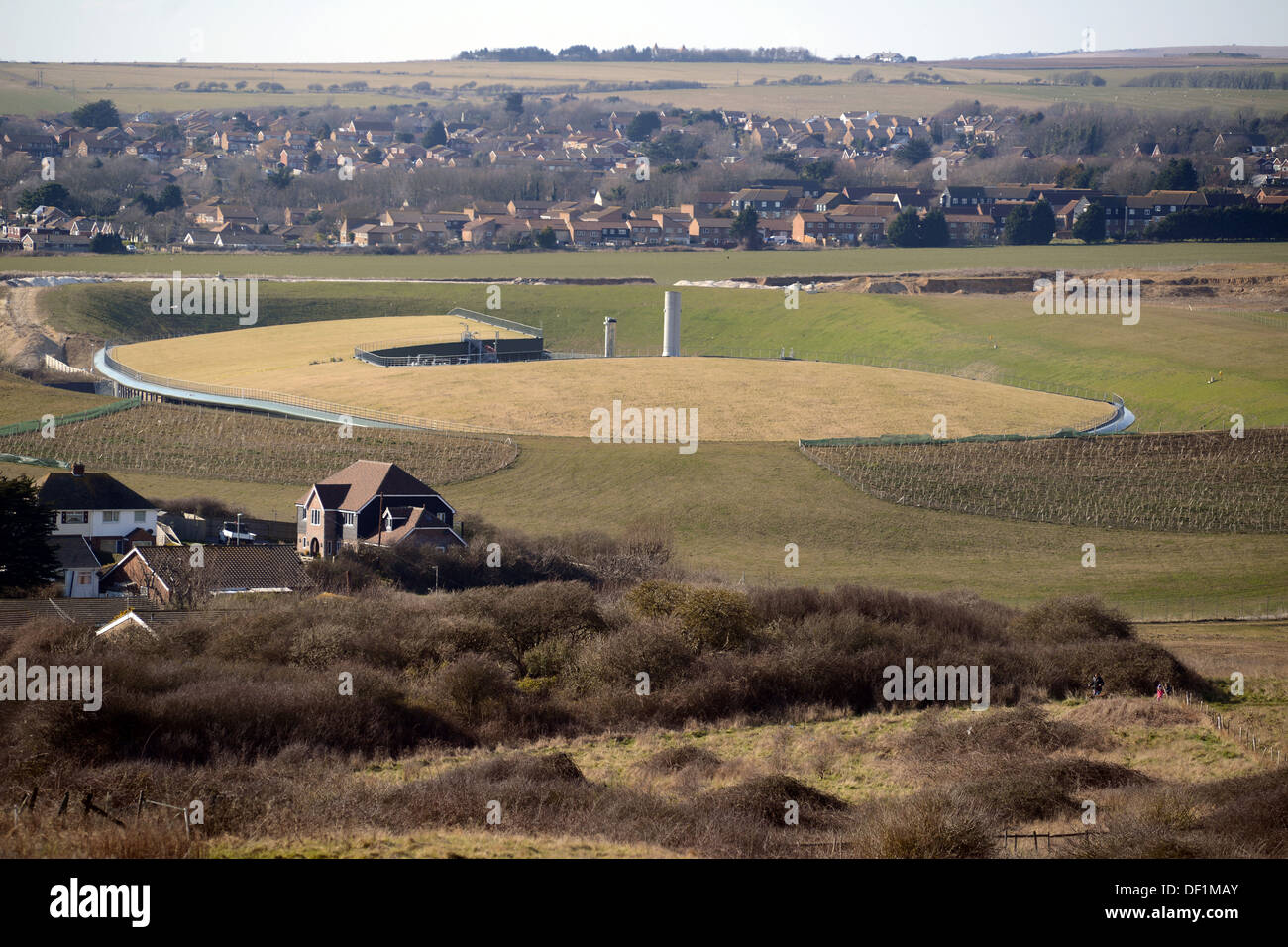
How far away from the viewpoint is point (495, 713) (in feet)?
96.5

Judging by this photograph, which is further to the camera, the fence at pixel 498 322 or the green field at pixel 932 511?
the fence at pixel 498 322

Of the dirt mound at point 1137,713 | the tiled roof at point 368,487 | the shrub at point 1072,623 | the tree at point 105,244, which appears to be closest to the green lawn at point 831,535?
the shrub at point 1072,623

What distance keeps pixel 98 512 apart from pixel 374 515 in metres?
9.18

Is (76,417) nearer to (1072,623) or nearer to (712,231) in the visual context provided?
(1072,623)

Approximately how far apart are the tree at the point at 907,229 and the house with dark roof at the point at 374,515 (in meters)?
105

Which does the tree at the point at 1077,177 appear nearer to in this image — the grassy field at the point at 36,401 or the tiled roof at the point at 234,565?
the grassy field at the point at 36,401

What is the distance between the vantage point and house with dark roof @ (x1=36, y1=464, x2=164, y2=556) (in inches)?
1769

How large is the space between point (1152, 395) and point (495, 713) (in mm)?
60588

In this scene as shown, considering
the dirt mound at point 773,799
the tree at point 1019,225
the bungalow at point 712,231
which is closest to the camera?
the dirt mound at point 773,799

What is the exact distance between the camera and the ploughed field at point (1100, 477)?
176 feet

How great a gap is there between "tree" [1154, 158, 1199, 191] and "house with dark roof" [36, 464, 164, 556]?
142215 millimetres

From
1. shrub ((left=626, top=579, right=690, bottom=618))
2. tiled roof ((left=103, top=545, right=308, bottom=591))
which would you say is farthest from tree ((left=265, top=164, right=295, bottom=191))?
shrub ((left=626, top=579, right=690, bottom=618))
